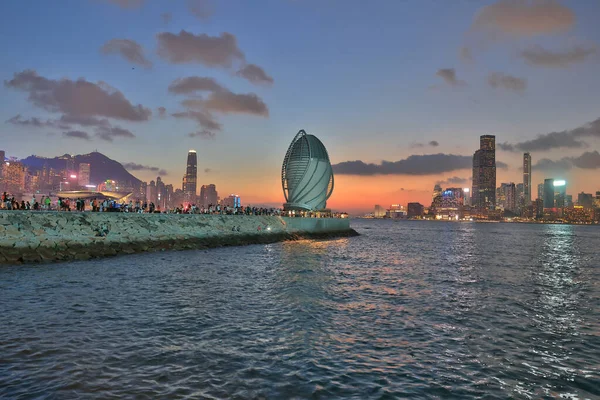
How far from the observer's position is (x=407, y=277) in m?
25.8

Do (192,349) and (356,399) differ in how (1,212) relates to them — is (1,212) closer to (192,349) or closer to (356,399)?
(192,349)

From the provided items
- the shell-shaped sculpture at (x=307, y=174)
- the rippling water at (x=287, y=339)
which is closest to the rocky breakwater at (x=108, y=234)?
the rippling water at (x=287, y=339)

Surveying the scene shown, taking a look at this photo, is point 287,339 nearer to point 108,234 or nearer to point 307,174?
point 108,234

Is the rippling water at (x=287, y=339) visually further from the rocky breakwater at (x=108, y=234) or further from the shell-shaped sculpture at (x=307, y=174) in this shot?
the shell-shaped sculpture at (x=307, y=174)

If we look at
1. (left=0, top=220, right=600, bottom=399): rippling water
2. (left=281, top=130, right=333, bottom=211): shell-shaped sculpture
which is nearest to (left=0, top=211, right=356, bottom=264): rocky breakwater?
(left=0, top=220, right=600, bottom=399): rippling water

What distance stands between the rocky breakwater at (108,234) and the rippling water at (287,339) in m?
7.04

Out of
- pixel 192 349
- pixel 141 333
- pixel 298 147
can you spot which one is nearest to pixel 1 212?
pixel 141 333

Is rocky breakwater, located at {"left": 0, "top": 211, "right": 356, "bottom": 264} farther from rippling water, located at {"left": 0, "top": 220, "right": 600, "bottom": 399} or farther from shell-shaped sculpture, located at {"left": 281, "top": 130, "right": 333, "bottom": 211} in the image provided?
shell-shaped sculpture, located at {"left": 281, "top": 130, "right": 333, "bottom": 211}

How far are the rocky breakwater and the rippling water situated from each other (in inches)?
277

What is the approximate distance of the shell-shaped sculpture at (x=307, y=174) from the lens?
12576cm

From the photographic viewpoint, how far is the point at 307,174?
125000 mm

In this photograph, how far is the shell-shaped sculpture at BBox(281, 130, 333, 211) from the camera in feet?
413

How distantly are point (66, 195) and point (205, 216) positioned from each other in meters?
54.2

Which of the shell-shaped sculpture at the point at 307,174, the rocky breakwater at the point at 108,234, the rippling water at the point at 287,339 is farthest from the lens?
the shell-shaped sculpture at the point at 307,174
